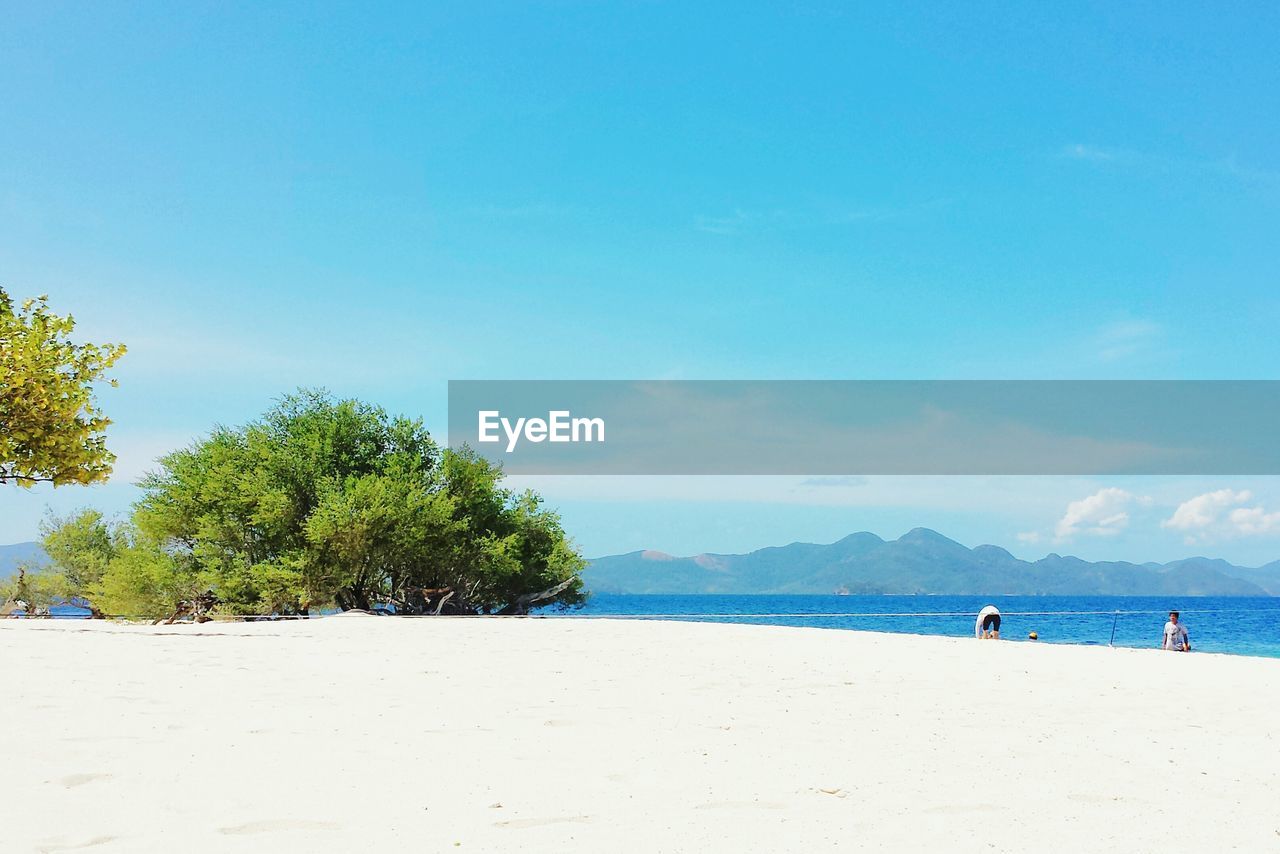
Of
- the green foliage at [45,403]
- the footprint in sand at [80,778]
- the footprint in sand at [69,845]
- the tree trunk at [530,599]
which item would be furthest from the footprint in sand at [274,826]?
the tree trunk at [530,599]

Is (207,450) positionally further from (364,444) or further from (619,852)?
(619,852)

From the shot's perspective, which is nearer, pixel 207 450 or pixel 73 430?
pixel 73 430

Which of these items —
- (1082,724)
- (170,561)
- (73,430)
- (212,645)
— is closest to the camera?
(1082,724)

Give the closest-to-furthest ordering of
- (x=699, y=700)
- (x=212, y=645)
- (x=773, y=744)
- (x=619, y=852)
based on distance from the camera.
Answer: (x=619, y=852) < (x=773, y=744) < (x=699, y=700) < (x=212, y=645)

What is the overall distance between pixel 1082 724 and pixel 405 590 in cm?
3036

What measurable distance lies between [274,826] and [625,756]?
8.57ft

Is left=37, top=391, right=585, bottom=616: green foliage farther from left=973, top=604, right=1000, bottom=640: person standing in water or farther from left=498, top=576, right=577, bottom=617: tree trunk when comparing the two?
left=973, top=604, right=1000, bottom=640: person standing in water

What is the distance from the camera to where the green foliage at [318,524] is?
109 feet

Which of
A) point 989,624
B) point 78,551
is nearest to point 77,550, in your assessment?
point 78,551

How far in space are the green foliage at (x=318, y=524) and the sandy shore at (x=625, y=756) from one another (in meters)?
19.9

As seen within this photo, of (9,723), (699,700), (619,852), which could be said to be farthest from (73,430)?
(619,852)

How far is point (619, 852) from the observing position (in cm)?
458

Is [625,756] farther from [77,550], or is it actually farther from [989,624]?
[77,550]

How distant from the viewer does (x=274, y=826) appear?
4980mm
